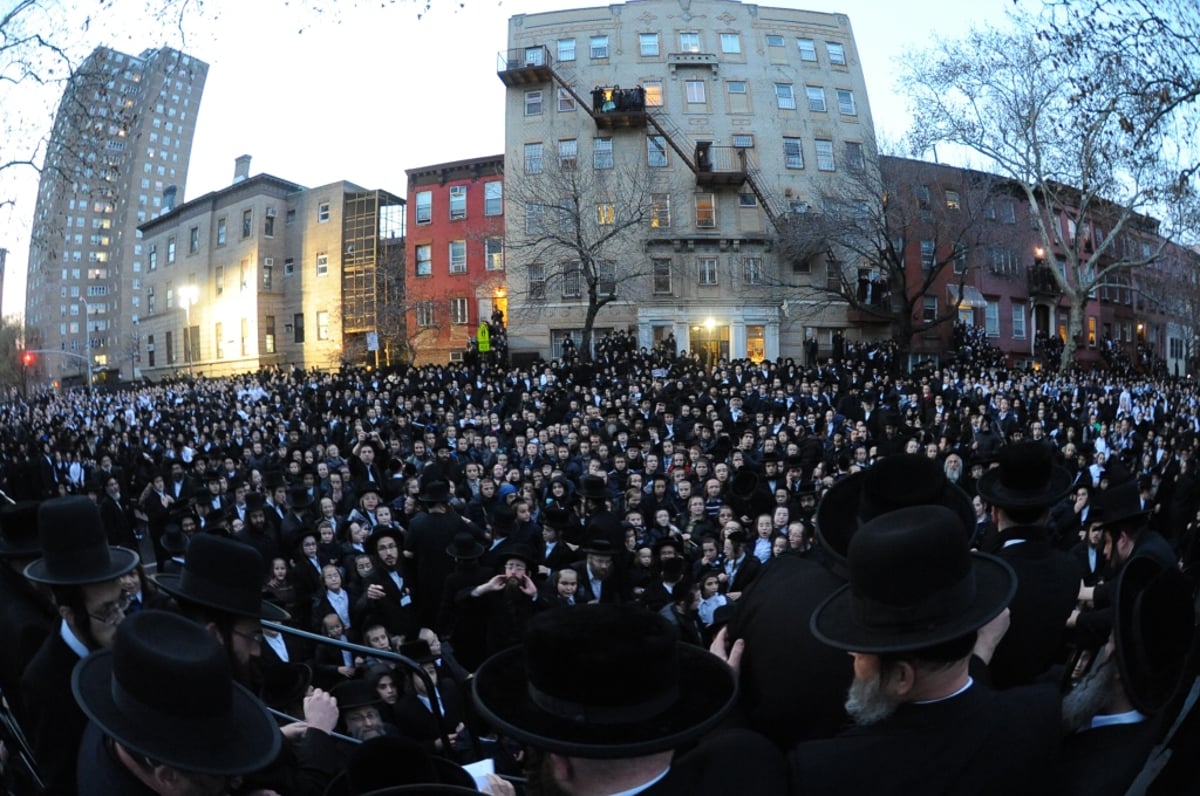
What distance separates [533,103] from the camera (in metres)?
41.0

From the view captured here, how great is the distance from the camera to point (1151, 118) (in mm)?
10219

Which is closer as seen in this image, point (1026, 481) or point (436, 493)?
point (1026, 481)

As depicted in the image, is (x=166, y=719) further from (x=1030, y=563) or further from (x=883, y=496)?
(x=1030, y=563)

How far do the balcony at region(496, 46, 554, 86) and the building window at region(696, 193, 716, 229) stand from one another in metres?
10.4

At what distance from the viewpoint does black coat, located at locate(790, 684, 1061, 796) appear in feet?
5.67

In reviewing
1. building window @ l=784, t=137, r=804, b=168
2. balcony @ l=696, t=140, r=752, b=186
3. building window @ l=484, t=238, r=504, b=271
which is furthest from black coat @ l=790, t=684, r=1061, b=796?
building window @ l=784, t=137, r=804, b=168

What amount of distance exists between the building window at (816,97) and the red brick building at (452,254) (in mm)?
17403

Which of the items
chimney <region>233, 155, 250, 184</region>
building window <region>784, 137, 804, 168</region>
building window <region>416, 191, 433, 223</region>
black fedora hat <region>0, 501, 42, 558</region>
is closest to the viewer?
black fedora hat <region>0, 501, 42, 558</region>

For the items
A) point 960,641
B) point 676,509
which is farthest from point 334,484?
point 960,641

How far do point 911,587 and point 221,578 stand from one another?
234 cm

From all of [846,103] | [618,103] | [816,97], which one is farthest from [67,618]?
[846,103]

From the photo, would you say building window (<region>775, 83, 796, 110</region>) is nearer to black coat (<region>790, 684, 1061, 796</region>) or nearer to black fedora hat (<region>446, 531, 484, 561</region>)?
black fedora hat (<region>446, 531, 484, 561</region>)

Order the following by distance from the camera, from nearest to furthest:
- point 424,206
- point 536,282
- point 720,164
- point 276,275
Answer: point 536,282 → point 720,164 → point 424,206 → point 276,275

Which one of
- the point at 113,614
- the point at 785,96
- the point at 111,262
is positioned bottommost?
the point at 113,614
